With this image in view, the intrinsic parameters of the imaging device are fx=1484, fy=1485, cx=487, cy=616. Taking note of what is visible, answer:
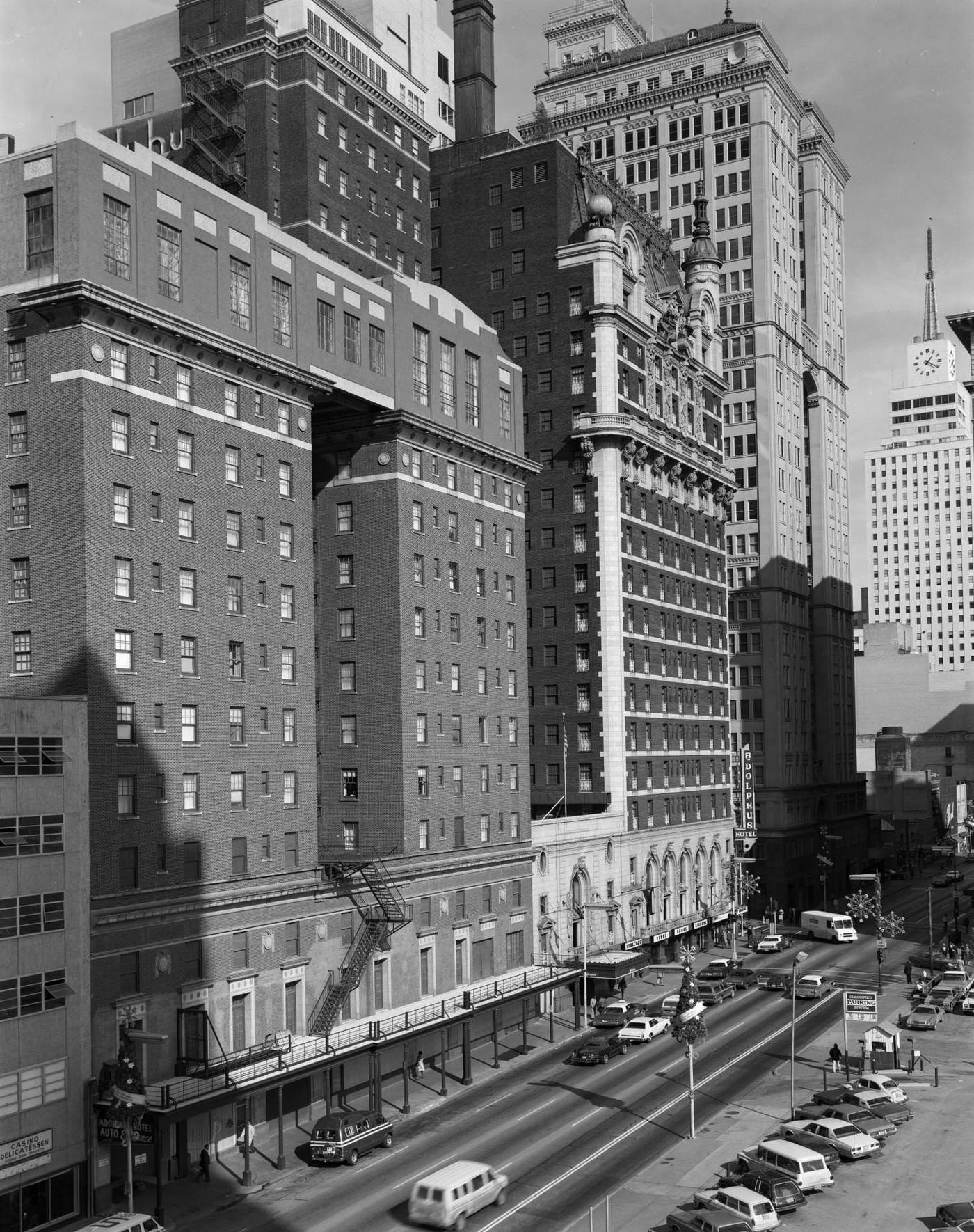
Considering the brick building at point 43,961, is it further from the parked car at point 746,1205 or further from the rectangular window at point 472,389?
the rectangular window at point 472,389

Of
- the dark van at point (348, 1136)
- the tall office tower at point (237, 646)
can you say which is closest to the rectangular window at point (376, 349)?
the tall office tower at point (237, 646)

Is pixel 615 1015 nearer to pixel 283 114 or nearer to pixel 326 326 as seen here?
pixel 326 326

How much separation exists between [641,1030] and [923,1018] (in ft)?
65.1

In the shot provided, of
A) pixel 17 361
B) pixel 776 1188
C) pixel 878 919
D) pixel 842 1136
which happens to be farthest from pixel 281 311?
pixel 878 919

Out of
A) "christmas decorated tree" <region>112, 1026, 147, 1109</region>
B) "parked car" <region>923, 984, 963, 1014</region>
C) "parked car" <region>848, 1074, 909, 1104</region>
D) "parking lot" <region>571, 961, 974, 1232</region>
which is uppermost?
"christmas decorated tree" <region>112, 1026, 147, 1109</region>

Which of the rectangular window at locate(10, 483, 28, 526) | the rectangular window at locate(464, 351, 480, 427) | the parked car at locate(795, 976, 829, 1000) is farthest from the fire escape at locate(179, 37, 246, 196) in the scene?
the parked car at locate(795, 976, 829, 1000)

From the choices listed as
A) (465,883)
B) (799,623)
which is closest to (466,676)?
(465,883)

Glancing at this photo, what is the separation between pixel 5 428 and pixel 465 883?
4030cm

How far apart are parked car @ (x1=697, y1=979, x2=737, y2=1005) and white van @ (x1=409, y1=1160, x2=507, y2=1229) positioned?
46.9 m

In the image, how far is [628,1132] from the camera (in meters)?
70.4

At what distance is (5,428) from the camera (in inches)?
2547

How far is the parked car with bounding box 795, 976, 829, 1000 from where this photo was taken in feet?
345

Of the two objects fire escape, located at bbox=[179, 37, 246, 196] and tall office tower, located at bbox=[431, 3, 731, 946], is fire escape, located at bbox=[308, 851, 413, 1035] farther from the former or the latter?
fire escape, located at bbox=[179, 37, 246, 196]

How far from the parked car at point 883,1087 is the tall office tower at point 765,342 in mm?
77346
